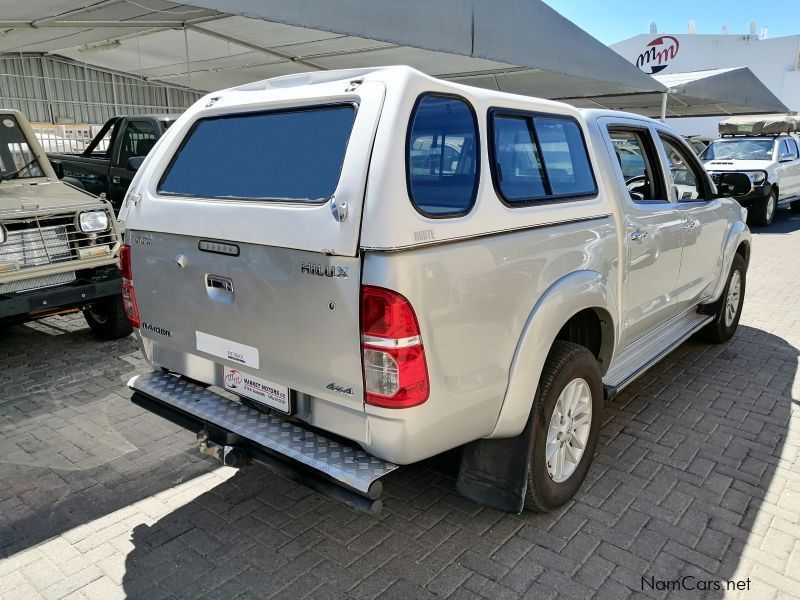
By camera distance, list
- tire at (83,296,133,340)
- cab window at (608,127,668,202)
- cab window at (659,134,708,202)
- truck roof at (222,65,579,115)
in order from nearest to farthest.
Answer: truck roof at (222,65,579,115) → cab window at (608,127,668,202) → cab window at (659,134,708,202) → tire at (83,296,133,340)

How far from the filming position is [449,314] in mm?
2287

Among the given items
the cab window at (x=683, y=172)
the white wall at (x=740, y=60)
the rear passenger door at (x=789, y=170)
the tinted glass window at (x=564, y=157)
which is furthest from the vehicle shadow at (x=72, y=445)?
the white wall at (x=740, y=60)

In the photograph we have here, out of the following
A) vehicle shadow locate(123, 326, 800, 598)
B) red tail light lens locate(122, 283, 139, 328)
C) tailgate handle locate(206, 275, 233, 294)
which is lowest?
vehicle shadow locate(123, 326, 800, 598)

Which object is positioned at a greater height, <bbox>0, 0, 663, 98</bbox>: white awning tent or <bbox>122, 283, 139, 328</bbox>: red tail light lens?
<bbox>0, 0, 663, 98</bbox>: white awning tent

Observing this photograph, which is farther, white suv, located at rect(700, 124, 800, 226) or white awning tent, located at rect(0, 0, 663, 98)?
white suv, located at rect(700, 124, 800, 226)

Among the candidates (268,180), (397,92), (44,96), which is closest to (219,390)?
(268,180)

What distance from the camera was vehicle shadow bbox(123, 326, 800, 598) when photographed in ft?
8.54

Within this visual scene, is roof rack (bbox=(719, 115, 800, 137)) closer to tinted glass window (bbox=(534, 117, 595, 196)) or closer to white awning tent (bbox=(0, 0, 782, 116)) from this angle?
white awning tent (bbox=(0, 0, 782, 116))

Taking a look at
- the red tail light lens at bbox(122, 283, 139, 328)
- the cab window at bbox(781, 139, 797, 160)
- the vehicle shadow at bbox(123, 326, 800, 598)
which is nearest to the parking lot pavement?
the vehicle shadow at bbox(123, 326, 800, 598)

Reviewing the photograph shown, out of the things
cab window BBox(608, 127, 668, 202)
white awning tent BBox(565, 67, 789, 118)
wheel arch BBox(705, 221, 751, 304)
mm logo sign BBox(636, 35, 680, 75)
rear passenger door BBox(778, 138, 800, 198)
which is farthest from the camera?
mm logo sign BBox(636, 35, 680, 75)

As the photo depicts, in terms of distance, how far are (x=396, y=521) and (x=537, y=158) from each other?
188cm

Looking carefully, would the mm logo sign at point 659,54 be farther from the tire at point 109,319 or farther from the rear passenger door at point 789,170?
the tire at point 109,319

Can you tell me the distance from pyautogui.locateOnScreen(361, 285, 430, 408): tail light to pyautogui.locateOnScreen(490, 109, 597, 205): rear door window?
0.78 meters

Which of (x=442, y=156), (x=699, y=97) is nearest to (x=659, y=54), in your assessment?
(x=699, y=97)
